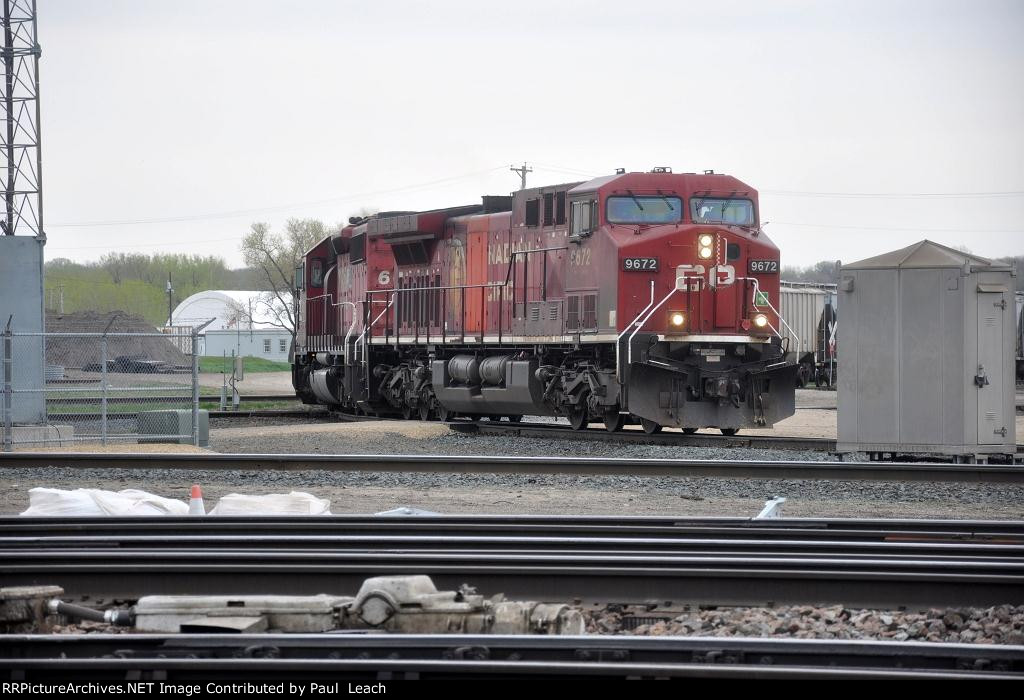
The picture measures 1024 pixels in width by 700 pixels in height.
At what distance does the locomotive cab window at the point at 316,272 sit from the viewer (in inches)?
→ 1117

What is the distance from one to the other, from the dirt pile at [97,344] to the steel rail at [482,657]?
54.9 m

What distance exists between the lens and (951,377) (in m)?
13.8

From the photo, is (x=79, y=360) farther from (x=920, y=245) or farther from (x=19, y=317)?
(x=920, y=245)

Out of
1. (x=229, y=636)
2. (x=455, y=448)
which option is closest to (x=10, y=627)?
(x=229, y=636)

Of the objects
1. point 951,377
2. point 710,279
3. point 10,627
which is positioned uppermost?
point 710,279

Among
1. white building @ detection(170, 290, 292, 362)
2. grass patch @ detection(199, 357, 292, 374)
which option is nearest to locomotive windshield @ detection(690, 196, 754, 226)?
grass patch @ detection(199, 357, 292, 374)

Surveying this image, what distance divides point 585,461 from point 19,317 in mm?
12533

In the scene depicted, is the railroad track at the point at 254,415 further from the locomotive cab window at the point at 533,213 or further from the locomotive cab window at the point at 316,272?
the locomotive cab window at the point at 533,213

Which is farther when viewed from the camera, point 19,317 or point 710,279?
point 19,317

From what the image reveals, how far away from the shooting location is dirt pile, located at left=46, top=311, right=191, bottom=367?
5956 centimetres

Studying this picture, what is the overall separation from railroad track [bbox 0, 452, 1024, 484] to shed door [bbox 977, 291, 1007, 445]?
118 cm

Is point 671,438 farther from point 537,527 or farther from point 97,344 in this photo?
point 97,344

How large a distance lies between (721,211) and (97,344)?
173 feet

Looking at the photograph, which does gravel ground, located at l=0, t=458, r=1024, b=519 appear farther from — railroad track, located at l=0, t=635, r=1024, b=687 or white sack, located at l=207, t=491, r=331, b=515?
railroad track, located at l=0, t=635, r=1024, b=687
